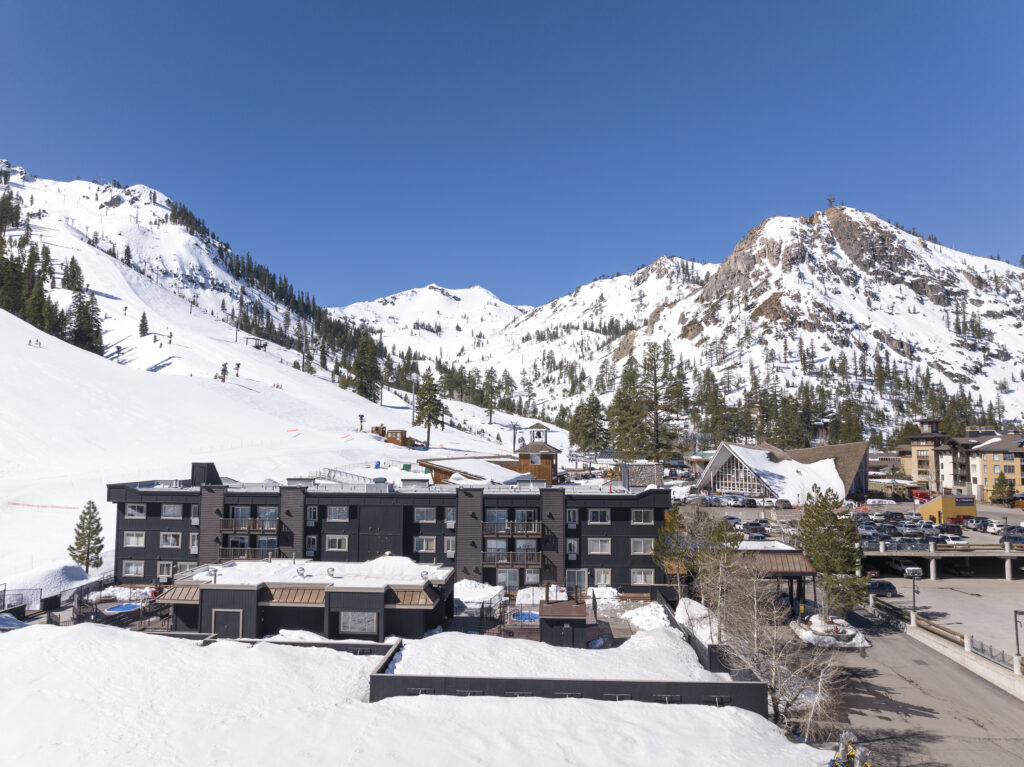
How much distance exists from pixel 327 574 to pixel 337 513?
29.8 ft

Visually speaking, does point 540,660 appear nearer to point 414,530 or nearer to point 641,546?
point 641,546

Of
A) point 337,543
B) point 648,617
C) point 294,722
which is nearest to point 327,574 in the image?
point 337,543

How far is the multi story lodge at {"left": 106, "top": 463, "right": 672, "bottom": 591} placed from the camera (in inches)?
1603

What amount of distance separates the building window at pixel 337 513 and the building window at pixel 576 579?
15.4m

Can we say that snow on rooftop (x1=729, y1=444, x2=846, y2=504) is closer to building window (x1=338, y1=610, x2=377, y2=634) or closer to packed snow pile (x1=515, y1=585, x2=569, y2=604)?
packed snow pile (x1=515, y1=585, x2=569, y2=604)

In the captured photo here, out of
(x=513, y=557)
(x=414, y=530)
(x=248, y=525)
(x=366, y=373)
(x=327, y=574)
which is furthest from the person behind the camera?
(x=366, y=373)

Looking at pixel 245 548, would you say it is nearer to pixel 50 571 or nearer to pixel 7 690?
pixel 50 571

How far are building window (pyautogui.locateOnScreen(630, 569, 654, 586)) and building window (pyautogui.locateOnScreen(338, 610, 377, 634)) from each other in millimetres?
18529

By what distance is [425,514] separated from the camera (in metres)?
41.6

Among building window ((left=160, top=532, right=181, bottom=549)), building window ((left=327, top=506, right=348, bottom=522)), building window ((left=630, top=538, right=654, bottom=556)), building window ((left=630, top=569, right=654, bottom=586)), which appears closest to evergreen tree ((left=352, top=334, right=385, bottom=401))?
building window ((left=160, top=532, right=181, bottom=549))

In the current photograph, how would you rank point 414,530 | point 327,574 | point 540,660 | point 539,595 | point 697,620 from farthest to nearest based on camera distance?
point 414,530
point 539,595
point 697,620
point 327,574
point 540,660

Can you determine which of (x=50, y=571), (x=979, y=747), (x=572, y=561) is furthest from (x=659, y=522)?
(x=50, y=571)

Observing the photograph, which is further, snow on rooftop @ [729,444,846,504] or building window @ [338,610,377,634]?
snow on rooftop @ [729,444,846,504]

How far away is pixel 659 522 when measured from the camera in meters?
40.9
